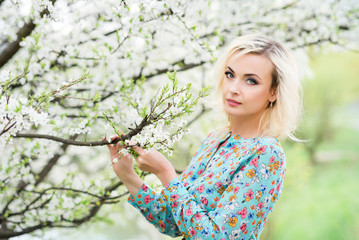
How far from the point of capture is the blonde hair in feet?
6.59

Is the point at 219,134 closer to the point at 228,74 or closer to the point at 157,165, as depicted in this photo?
the point at 228,74

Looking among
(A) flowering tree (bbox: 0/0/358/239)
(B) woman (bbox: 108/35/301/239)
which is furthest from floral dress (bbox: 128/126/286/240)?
(A) flowering tree (bbox: 0/0/358/239)

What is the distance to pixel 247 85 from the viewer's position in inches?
77.7

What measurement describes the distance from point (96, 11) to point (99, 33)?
167 millimetres

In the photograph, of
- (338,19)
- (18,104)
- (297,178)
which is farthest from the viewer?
(297,178)

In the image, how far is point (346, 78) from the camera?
29891 millimetres

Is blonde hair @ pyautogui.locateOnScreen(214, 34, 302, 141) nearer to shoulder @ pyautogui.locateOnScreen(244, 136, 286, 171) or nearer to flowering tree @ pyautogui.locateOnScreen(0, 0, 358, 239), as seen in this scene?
shoulder @ pyautogui.locateOnScreen(244, 136, 286, 171)

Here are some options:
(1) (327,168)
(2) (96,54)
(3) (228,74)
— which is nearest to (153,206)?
(3) (228,74)

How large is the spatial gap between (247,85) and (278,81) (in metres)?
0.16

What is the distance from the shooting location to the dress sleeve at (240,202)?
1.74 m

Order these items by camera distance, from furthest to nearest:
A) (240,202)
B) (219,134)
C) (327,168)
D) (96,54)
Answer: (327,168)
(96,54)
(219,134)
(240,202)

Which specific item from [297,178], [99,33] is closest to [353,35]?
[99,33]

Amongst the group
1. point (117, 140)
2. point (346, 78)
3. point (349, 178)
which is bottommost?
point (117, 140)

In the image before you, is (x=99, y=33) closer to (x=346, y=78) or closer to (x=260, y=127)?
(x=260, y=127)
